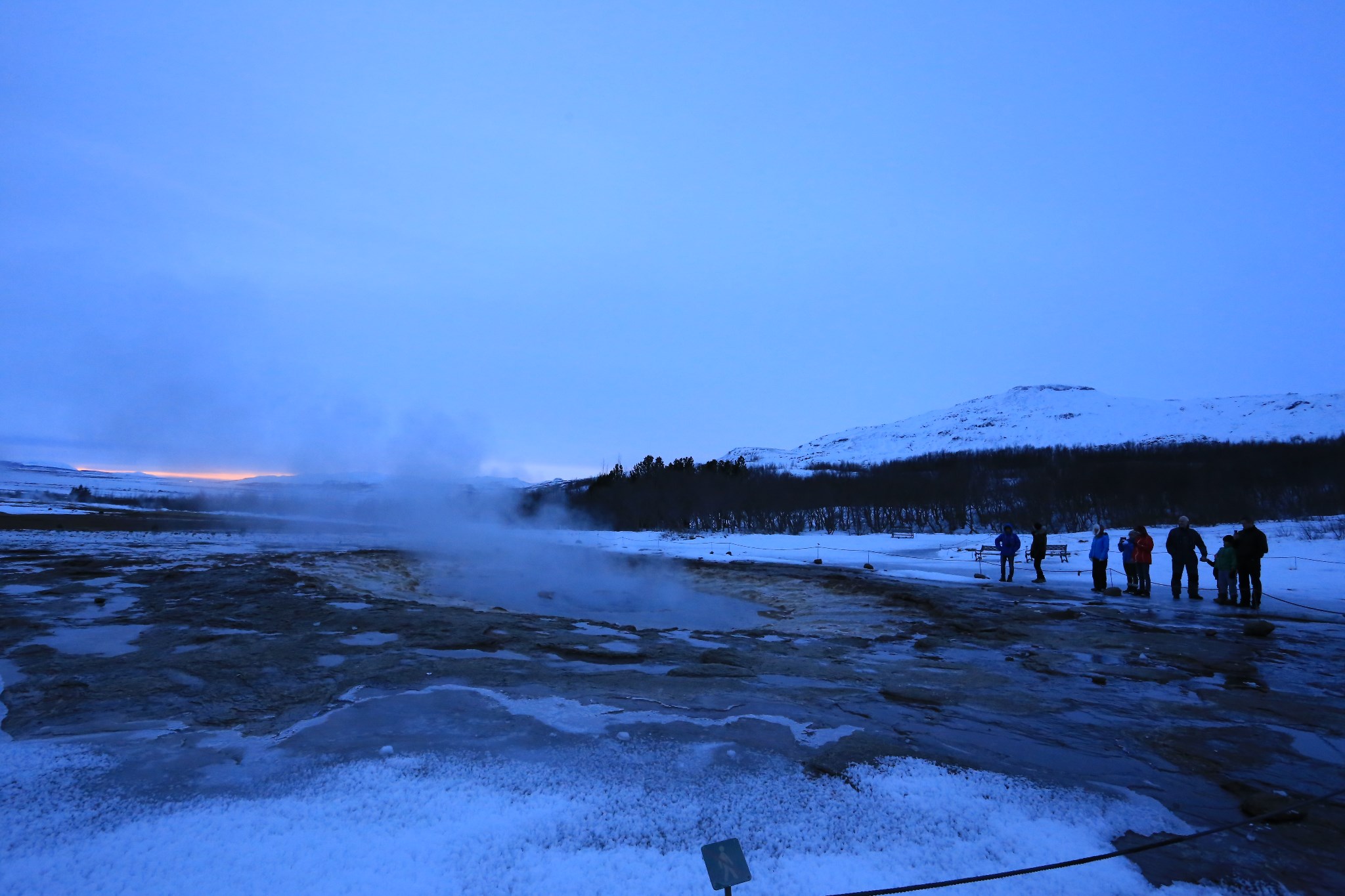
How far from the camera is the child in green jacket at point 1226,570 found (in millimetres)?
14227

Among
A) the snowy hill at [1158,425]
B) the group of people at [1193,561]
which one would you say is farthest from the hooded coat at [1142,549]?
the snowy hill at [1158,425]

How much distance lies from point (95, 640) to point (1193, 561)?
68.5ft

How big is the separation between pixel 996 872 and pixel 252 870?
409 centimetres

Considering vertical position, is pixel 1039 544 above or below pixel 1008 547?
above

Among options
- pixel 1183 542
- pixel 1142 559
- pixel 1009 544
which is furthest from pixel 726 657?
pixel 1009 544

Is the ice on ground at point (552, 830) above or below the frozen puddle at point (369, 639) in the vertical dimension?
above

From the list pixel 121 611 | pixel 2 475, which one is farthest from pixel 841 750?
pixel 2 475

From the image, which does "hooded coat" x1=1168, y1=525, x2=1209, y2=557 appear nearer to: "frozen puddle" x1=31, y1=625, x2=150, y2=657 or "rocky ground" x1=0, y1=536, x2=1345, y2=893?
"rocky ground" x1=0, y1=536, x2=1345, y2=893

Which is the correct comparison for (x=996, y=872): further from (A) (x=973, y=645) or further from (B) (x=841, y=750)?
(A) (x=973, y=645)

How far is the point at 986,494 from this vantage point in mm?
76375

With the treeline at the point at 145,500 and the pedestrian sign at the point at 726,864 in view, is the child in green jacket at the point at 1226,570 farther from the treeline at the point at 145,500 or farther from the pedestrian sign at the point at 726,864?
the treeline at the point at 145,500

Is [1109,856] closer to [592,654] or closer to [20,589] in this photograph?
[592,654]

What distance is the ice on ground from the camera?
3.59m

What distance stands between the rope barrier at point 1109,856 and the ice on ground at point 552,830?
69 mm
